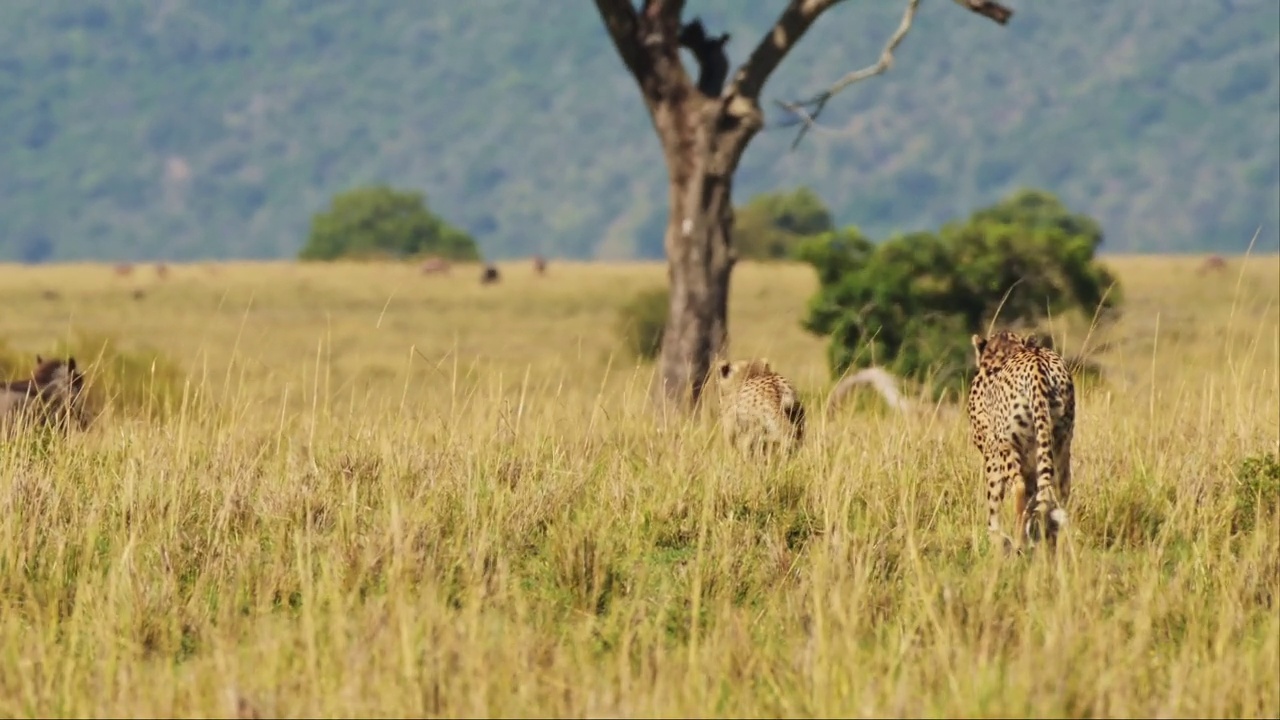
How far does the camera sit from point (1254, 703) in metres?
4.91

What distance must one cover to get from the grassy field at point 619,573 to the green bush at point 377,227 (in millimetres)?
96500

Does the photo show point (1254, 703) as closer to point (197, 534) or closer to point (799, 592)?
point (799, 592)

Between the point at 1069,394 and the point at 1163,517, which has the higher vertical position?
the point at 1069,394

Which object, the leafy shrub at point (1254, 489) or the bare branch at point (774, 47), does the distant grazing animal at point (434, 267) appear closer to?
the bare branch at point (774, 47)

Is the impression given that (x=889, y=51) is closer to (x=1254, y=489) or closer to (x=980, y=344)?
(x=980, y=344)

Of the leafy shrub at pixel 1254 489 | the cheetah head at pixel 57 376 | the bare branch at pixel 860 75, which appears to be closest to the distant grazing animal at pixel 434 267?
the bare branch at pixel 860 75

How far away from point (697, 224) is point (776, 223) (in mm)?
83597

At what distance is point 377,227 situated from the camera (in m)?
112

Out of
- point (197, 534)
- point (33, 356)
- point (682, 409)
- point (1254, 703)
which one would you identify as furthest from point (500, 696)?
point (33, 356)

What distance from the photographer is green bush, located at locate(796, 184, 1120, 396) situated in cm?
2094

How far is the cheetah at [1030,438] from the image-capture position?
6.68 m

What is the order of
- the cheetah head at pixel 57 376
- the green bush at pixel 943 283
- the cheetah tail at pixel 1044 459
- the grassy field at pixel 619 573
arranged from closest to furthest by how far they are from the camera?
the grassy field at pixel 619 573 → the cheetah tail at pixel 1044 459 → the cheetah head at pixel 57 376 → the green bush at pixel 943 283

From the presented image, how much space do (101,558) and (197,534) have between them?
1.07 feet

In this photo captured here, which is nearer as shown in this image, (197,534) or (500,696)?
(500,696)
